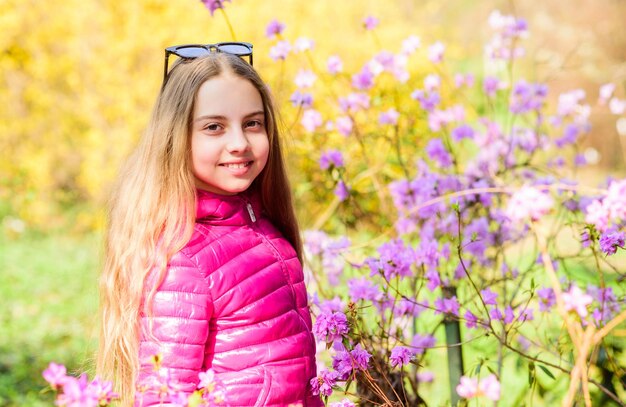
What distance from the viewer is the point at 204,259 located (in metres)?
1.72

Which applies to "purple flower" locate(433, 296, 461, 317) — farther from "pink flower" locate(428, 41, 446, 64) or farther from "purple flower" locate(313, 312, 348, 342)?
"pink flower" locate(428, 41, 446, 64)

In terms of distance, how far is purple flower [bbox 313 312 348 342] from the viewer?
64.0 inches

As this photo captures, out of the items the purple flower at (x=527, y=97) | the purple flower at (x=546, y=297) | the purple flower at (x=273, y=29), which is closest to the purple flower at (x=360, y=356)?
the purple flower at (x=546, y=297)

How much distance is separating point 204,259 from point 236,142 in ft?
0.92

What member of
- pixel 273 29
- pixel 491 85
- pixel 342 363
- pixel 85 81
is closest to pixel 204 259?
pixel 342 363

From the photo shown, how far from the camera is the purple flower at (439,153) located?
2932mm

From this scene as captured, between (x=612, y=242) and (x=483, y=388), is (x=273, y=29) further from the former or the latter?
(x=483, y=388)

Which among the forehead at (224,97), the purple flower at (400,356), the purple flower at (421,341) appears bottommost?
the purple flower at (421,341)

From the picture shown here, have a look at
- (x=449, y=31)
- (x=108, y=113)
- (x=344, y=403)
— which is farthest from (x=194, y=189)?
(x=449, y=31)

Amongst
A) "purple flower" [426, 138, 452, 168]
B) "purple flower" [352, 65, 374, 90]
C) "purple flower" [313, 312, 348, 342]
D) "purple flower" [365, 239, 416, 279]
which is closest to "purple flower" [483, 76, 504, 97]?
"purple flower" [426, 138, 452, 168]

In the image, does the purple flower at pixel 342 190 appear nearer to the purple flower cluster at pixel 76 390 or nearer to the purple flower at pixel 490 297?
the purple flower at pixel 490 297

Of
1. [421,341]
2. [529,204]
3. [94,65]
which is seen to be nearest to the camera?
[529,204]

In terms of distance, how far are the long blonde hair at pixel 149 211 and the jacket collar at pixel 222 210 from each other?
0.11 feet

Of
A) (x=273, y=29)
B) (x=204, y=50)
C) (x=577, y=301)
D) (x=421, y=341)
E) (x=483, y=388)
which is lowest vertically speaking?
(x=421, y=341)
